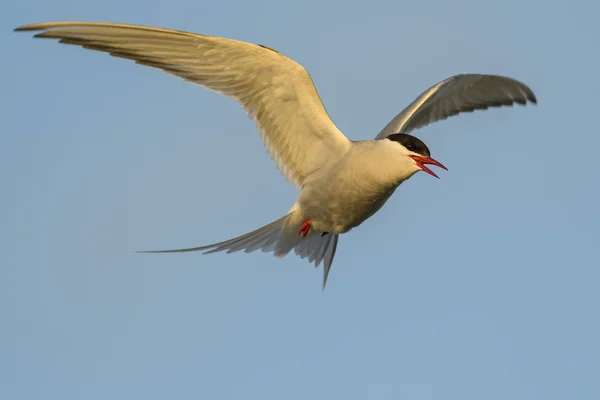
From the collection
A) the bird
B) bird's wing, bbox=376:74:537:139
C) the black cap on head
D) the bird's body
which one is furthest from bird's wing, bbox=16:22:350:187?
bird's wing, bbox=376:74:537:139

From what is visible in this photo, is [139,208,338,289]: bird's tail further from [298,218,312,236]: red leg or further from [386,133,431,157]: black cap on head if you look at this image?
[386,133,431,157]: black cap on head

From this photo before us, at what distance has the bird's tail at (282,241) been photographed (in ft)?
28.4

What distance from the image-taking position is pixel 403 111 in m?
9.73

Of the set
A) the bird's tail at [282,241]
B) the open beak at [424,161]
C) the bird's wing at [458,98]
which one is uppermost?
the bird's wing at [458,98]

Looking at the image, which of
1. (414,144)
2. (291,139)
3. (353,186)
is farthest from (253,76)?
(414,144)

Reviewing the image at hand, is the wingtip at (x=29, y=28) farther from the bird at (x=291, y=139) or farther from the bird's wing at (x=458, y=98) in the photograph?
the bird's wing at (x=458, y=98)

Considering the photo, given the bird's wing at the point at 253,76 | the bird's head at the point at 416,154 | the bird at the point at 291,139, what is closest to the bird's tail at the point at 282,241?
the bird at the point at 291,139

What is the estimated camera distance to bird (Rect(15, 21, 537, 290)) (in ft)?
24.7

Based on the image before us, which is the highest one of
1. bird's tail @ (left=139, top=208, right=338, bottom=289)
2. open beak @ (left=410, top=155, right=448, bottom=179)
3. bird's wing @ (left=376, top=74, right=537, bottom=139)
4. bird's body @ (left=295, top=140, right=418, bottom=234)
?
bird's wing @ (left=376, top=74, right=537, bottom=139)

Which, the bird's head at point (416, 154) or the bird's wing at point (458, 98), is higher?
the bird's wing at point (458, 98)

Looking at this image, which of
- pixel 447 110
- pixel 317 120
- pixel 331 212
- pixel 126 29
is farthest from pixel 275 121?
pixel 447 110

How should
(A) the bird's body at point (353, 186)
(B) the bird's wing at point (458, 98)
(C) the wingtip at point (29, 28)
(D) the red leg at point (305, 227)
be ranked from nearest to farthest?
(C) the wingtip at point (29, 28), (A) the bird's body at point (353, 186), (D) the red leg at point (305, 227), (B) the bird's wing at point (458, 98)

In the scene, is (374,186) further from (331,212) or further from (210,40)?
(210,40)

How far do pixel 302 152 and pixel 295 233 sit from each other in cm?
75
